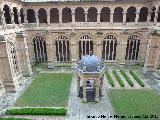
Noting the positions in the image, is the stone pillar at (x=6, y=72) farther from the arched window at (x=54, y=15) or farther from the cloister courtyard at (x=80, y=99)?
the arched window at (x=54, y=15)

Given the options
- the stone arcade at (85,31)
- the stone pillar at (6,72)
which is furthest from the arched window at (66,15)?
the stone pillar at (6,72)

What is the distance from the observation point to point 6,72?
3072cm

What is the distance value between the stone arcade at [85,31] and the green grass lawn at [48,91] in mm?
4193

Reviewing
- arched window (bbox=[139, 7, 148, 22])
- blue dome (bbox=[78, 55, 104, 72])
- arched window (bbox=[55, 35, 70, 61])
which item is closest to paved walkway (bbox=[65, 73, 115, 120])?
blue dome (bbox=[78, 55, 104, 72])

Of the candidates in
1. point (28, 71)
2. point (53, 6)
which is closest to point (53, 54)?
point (28, 71)

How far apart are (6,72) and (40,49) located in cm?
1245

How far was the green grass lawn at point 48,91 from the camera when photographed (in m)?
28.1

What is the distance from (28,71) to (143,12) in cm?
2657

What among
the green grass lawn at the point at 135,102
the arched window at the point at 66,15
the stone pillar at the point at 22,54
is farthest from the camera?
the arched window at the point at 66,15

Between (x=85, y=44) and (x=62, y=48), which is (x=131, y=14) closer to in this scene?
(x=85, y=44)

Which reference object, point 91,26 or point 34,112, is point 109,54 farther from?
point 34,112

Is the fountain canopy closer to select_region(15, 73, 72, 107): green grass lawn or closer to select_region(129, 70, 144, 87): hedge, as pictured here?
select_region(15, 73, 72, 107): green grass lawn

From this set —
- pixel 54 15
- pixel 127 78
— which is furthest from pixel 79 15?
pixel 127 78

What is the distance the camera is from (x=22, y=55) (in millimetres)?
36406
